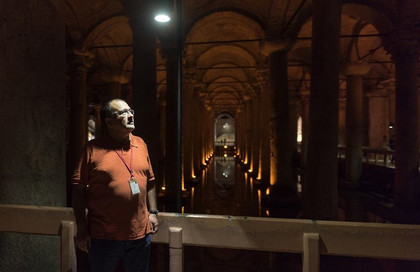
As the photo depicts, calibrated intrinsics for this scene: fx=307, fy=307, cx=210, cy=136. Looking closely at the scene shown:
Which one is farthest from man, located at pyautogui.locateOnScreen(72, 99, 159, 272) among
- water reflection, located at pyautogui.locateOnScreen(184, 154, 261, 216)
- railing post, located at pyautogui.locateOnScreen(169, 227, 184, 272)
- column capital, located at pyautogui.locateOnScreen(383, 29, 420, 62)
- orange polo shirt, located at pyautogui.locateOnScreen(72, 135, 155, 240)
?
column capital, located at pyautogui.locateOnScreen(383, 29, 420, 62)

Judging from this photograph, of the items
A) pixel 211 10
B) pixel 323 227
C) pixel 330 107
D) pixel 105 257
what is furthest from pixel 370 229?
pixel 211 10

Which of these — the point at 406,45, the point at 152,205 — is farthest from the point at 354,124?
the point at 152,205

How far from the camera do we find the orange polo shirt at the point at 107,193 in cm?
196

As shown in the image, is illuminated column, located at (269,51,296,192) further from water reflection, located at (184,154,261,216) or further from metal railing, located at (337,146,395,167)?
metal railing, located at (337,146,395,167)

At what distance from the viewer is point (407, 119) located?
8.68m

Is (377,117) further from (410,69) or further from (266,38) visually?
(266,38)

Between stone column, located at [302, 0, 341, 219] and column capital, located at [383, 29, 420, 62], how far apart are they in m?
4.61

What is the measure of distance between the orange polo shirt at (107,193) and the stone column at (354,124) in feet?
39.2

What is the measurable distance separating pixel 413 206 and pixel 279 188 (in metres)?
3.70

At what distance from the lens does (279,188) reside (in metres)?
9.73

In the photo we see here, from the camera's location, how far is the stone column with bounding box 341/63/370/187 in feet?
40.1

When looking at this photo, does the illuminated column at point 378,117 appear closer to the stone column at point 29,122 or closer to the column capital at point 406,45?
the column capital at point 406,45

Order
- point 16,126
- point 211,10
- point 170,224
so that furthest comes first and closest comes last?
point 211,10
point 16,126
point 170,224

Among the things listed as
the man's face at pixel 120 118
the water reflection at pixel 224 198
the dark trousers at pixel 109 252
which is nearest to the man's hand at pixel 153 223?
the dark trousers at pixel 109 252
